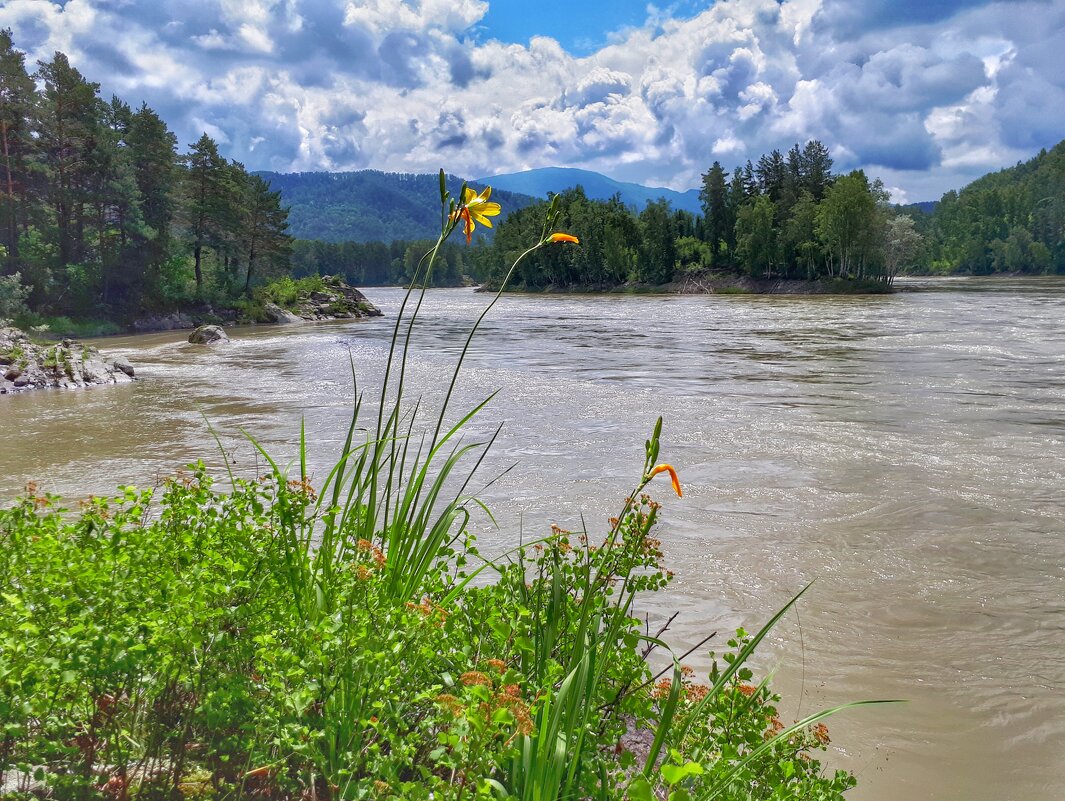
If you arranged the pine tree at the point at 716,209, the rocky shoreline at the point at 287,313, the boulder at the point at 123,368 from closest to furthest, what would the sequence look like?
1. the boulder at the point at 123,368
2. the rocky shoreline at the point at 287,313
3. the pine tree at the point at 716,209

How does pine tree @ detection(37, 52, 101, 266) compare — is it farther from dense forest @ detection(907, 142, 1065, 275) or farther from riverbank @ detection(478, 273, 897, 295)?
dense forest @ detection(907, 142, 1065, 275)

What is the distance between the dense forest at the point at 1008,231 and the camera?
363 feet

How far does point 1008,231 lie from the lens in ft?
411

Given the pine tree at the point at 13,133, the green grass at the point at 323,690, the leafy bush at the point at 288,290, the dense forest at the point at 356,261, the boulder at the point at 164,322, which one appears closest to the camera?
the green grass at the point at 323,690

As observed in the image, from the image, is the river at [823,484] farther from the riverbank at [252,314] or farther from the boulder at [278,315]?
the boulder at [278,315]

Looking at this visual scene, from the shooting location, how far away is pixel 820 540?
654cm

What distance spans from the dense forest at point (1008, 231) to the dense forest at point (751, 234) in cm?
2777

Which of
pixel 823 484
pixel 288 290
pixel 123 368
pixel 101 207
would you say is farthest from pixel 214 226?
pixel 823 484

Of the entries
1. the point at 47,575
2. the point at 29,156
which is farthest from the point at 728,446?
the point at 29,156

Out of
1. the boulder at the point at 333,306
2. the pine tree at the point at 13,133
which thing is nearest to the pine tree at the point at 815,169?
the boulder at the point at 333,306

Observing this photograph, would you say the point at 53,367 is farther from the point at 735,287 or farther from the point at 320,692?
the point at 735,287

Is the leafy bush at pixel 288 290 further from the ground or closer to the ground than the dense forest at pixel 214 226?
closer to the ground

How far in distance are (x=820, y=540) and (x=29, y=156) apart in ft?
158

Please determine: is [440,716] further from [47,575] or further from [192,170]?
[192,170]
